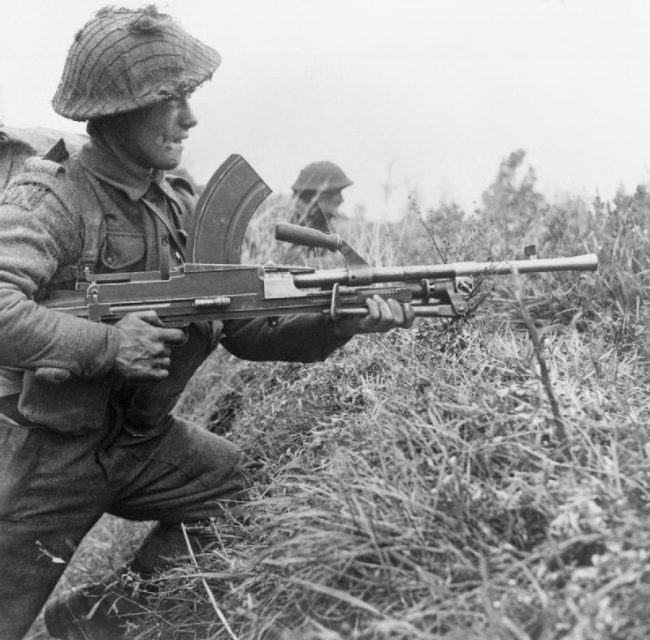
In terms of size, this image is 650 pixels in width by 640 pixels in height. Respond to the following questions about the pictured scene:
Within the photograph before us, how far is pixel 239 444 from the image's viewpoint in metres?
4.45

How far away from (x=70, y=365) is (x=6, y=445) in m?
0.64

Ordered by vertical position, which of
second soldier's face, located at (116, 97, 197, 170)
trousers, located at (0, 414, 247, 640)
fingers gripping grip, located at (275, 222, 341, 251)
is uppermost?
second soldier's face, located at (116, 97, 197, 170)

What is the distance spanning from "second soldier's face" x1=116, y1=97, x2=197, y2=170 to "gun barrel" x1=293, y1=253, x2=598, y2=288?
2.57ft

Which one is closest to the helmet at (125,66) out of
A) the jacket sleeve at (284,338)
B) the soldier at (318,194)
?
the jacket sleeve at (284,338)

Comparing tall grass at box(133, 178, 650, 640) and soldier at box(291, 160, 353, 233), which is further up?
soldier at box(291, 160, 353, 233)

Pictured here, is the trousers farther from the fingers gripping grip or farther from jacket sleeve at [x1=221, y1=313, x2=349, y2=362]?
the fingers gripping grip

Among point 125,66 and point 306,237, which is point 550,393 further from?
point 125,66

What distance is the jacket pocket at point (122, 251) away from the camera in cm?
354

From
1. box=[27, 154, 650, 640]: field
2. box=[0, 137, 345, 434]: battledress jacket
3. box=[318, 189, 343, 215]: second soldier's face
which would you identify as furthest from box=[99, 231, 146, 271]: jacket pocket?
box=[318, 189, 343, 215]: second soldier's face

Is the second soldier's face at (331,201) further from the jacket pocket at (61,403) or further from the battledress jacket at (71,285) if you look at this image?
the jacket pocket at (61,403)

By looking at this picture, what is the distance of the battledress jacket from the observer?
3.20 metres

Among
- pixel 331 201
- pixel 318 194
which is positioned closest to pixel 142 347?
pixel 318 194

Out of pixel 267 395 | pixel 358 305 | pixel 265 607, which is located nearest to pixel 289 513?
pixel 265 607

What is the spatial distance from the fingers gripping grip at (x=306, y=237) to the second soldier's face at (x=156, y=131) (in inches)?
22.9
